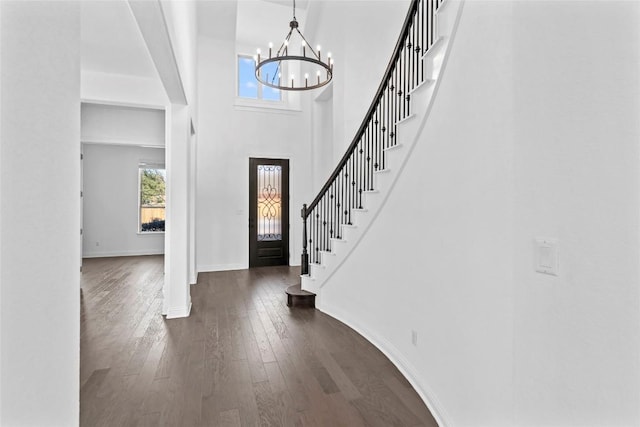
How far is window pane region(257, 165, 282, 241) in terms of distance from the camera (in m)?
7.19

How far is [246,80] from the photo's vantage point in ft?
24.4

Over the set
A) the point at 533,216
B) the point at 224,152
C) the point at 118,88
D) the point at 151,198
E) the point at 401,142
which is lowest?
the point at 533,216

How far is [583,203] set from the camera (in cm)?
112

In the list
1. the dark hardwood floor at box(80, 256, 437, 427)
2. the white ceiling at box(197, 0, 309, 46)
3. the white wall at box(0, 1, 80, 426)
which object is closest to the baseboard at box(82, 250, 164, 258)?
the dark hardwood floor at box(80, 256, 437, 427)

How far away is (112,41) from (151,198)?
6111 mm

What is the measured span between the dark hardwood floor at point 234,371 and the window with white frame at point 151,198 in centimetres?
455

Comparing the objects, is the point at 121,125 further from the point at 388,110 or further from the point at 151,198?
the point at 388,110

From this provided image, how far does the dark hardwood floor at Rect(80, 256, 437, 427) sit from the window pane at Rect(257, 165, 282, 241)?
9.40 ft

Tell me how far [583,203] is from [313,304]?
3.50 metres

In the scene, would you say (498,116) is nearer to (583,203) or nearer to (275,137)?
(583,203)

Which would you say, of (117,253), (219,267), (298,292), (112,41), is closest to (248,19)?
(112,41)

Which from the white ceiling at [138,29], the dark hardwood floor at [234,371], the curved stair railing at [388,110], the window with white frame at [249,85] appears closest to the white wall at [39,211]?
the dark hardwood floor at [234,371]

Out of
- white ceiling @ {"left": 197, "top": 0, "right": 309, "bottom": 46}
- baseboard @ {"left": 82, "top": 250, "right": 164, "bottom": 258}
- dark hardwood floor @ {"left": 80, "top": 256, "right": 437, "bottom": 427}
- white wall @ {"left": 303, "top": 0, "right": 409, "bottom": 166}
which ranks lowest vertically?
A: dark hardwood floor @ {"left": 80, "top": 256, "right": 437, "bottom": 427}

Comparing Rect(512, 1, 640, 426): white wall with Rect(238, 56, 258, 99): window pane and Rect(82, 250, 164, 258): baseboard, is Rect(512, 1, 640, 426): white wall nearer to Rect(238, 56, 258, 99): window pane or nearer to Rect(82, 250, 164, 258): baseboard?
Rect(238, 56, 258, 99): window pane
